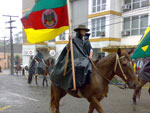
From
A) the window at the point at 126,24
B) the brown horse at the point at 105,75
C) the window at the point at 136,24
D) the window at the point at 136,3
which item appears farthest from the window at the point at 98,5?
the brown horse at the point at 105,75

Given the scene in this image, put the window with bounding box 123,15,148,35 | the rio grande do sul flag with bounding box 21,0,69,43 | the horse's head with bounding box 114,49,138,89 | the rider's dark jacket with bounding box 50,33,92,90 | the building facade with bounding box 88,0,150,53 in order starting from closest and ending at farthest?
the horse's head with bounding box 114,49,138,89
the rider's dark jacket with bounding box 50,33,92,90
the rio grande do sul flag with bounding box 21,0,69,43
the window with bounding box 123,15,148,35
the building facade with bounding box 88,0,150,53

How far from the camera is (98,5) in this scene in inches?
848

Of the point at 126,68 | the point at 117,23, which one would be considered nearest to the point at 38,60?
the point at 126,68

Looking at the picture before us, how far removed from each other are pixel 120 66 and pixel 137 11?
55.0ft

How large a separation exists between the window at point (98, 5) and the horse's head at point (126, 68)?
1794 cm

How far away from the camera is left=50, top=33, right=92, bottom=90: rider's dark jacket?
4.22 meters

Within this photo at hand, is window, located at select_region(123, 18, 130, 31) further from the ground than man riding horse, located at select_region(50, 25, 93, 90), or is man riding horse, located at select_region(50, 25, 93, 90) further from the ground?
window, located at select_region(123, 18, 130, 31)

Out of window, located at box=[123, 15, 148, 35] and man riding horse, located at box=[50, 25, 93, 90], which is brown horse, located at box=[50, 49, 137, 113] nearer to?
man riding horse, located at box=[50, 25, 93, 90]

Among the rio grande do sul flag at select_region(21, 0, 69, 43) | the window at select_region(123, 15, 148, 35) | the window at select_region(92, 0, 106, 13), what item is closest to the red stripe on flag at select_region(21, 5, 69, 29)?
the rio grande do sul flag at select_region(21, 0, 69, 43)

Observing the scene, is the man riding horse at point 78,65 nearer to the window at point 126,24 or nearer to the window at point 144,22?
the window at point 144,22

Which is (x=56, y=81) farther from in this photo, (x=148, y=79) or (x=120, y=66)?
(x=148, y=79)

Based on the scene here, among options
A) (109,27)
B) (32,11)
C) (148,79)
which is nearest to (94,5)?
(109,27)

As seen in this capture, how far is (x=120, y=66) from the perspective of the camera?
4047 mm

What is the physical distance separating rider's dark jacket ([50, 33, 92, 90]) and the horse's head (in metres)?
0.68
